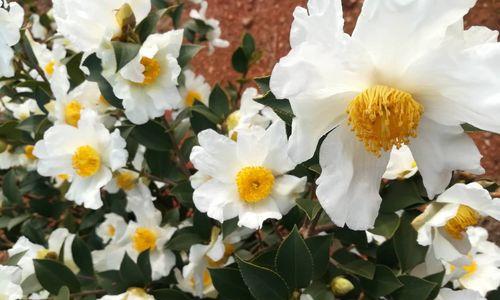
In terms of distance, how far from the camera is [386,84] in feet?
2.32

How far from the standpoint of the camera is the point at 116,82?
110 centimetres

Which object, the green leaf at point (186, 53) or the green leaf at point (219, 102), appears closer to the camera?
the green leaf at point (186, 53)

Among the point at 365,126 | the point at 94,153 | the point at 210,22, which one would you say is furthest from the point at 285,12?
the point at 365,126

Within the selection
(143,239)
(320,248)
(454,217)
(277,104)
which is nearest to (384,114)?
(277,104)

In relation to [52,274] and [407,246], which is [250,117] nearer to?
[407,246]

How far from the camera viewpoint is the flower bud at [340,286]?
106 cm

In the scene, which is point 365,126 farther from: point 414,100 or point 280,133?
point 280,133

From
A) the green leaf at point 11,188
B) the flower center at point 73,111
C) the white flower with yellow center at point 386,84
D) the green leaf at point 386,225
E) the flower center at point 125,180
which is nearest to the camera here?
the white flower with yellow center at point 386,84

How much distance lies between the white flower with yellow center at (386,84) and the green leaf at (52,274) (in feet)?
2.37

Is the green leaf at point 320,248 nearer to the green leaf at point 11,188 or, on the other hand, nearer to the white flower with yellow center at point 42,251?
the white flower with yellow center at point 42,251

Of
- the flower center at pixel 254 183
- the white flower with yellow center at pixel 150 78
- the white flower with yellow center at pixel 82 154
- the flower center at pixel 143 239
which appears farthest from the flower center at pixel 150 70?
the flower center at pixel 143 239

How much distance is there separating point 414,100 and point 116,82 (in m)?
0.62

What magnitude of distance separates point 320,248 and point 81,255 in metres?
0.60

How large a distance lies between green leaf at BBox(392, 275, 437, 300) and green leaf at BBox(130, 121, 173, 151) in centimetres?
64
